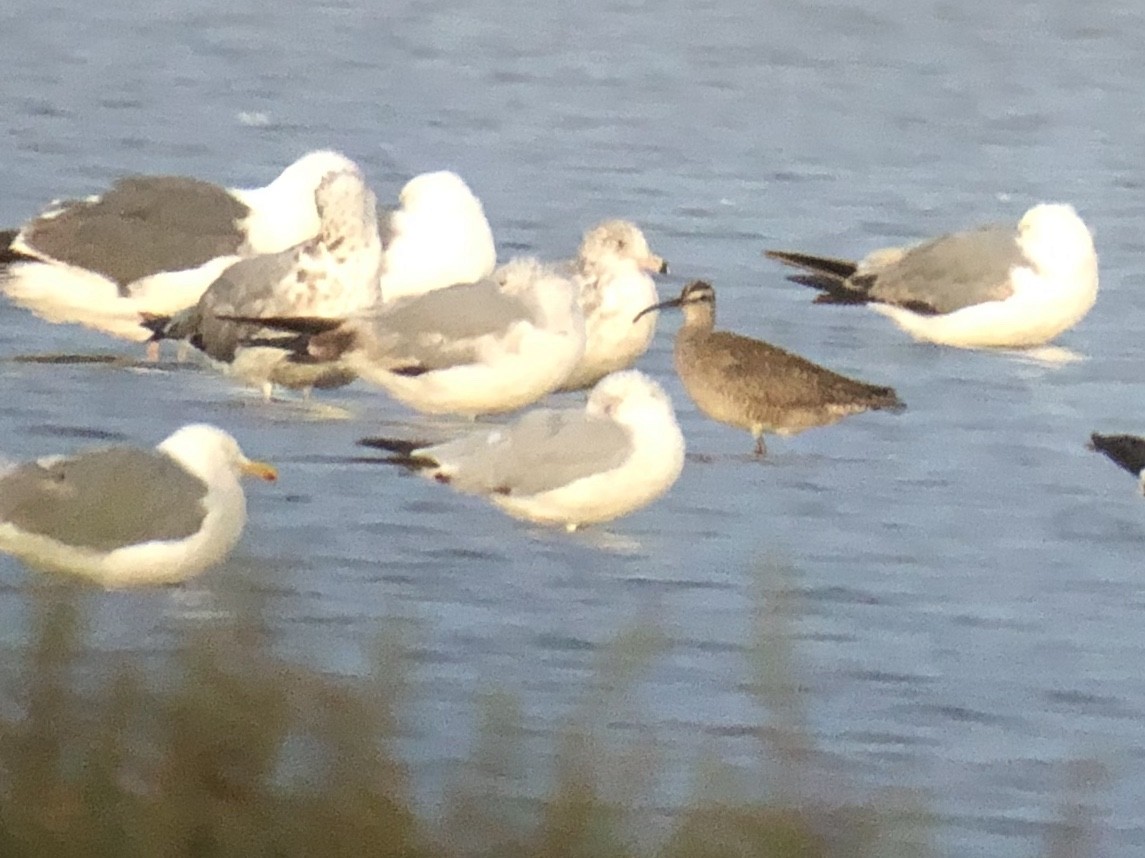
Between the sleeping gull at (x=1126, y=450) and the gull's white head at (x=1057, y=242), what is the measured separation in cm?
182

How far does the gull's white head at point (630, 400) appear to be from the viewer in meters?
6.36

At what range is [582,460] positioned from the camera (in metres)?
6.31

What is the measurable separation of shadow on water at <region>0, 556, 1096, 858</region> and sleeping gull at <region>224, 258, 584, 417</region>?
10.5 feet

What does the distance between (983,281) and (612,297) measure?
1.37m

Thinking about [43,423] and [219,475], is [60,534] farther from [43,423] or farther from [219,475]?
[43,423]

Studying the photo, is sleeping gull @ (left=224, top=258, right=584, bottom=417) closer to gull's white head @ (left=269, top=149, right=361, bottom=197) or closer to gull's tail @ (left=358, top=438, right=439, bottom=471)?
gull's tail @ (left=358, top=438, right=439, bottom=471)

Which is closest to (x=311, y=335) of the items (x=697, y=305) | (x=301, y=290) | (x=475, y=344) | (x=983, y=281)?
(x=301, y=290)

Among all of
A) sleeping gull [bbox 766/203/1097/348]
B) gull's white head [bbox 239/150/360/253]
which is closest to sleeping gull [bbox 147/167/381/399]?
gull's white head [bbox 239/150/360/253]

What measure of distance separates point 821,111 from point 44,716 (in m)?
8.72

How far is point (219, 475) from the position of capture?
5.58 m

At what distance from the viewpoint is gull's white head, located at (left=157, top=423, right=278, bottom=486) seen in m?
5.57

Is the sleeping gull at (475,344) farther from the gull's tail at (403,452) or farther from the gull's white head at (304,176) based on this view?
the gull's white head at (304,176)

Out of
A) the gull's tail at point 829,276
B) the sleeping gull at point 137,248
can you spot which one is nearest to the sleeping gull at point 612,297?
the gull's tail at point 829,276

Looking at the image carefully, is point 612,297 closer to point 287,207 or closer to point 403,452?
point 287,207
